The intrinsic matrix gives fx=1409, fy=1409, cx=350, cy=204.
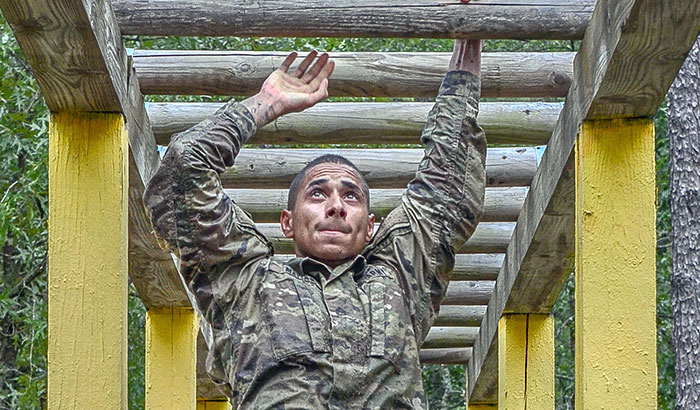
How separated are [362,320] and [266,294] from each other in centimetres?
37

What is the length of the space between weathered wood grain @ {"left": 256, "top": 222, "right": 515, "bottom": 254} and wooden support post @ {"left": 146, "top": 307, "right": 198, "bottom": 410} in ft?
2.50

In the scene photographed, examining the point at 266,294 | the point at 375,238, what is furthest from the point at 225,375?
the point at 375,238

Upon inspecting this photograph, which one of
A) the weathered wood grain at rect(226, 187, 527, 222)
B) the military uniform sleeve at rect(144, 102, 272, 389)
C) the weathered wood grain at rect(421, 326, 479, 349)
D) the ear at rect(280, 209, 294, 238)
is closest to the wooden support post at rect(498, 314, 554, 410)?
the weathered wood grain at rect(226, 187, 527, 222)

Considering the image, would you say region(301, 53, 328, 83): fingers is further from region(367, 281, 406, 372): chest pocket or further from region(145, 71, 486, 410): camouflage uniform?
region(367, 281, 406, 372): chest pocket

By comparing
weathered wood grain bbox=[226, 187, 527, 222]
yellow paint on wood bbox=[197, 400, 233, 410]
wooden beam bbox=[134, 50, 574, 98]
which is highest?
wooden beam bbox=[134, 50, 574, 98]

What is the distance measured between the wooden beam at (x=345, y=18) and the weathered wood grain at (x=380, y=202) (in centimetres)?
272

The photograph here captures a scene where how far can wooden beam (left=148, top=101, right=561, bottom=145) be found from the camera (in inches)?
272

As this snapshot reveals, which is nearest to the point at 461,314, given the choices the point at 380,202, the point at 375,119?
the point at 380,202

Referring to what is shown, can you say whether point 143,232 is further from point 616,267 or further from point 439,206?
point 616,267

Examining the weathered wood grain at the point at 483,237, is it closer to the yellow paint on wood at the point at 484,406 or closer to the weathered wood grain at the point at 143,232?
the weathered wood grain at the point at 143,232

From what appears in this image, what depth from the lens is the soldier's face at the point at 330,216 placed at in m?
5.38

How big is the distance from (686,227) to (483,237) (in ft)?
9.77

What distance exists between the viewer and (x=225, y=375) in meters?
5.37

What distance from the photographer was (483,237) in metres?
8.79
